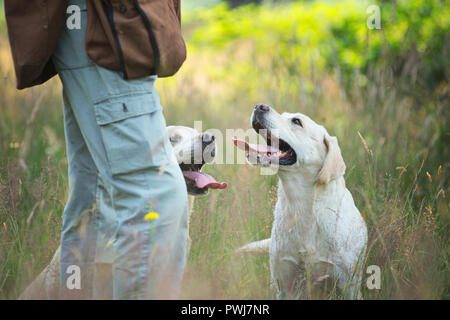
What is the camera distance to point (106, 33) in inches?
79.5

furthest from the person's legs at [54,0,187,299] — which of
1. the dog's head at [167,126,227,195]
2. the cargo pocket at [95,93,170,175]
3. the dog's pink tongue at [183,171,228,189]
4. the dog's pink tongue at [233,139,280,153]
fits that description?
the dog's head at [167,126,227,195]

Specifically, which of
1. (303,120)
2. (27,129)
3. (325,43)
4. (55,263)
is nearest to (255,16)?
(325,43)

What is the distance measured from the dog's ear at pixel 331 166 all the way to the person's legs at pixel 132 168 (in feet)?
3.46

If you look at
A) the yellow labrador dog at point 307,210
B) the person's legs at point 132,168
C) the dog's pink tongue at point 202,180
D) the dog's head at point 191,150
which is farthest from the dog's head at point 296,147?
the person's legs at point 132,168

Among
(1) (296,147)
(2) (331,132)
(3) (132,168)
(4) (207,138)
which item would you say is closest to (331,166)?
(1) (296,147)

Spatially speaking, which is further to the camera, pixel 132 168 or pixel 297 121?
pixel 297 121

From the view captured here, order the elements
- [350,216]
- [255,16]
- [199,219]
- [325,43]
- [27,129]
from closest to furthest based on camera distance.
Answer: [350,216], [199,219], [27,129], [325,43], [255,16]

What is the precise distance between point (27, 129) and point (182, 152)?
5.70ft

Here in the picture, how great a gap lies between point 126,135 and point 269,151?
4.15ft

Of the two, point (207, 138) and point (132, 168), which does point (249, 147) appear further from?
point (132, 168)

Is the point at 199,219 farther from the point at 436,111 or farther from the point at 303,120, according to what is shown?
the point at 436,111

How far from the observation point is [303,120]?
3125 mm

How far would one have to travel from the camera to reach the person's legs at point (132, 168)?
6.72 feet

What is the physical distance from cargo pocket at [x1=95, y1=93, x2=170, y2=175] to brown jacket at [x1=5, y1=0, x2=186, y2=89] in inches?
5.2
